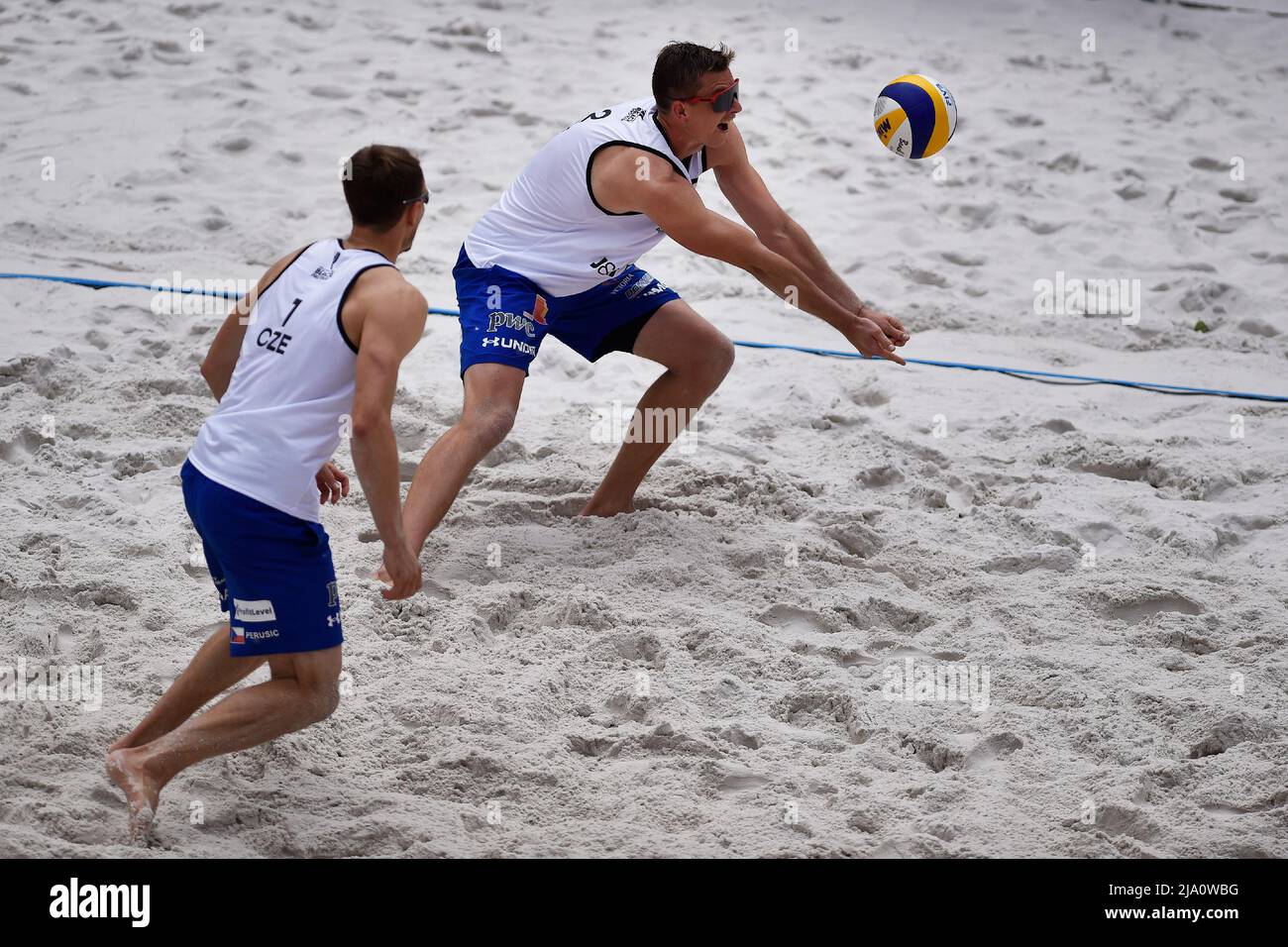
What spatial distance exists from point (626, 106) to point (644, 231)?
0.38 m

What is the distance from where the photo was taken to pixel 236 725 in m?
2.46

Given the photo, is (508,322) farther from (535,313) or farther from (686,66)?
(686,66)

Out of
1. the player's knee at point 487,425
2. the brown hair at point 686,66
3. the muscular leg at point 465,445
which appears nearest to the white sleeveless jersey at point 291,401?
the muscular leg at point 465,445

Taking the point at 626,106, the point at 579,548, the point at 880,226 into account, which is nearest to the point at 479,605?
the point at 579,548

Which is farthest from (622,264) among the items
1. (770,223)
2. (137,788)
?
(137,788)

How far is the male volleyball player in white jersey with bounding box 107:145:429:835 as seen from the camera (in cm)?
243

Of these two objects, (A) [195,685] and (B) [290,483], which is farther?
(A) [195,685]

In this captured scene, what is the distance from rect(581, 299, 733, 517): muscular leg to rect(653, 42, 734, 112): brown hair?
608 mm

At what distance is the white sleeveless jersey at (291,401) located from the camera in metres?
2.46

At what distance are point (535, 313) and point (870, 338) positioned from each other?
0.92m

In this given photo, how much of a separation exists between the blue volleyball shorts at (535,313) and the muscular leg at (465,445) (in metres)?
0.06

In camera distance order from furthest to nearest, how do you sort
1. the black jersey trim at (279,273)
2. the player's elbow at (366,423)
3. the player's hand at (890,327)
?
1. the player's hand at (890,327)
2. the black jersey trim at (279,273)
3. the player's elbow at (366,423)

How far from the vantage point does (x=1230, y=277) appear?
5.61m

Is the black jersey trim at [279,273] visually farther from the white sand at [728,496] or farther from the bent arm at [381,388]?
the white sand at [728,496]
